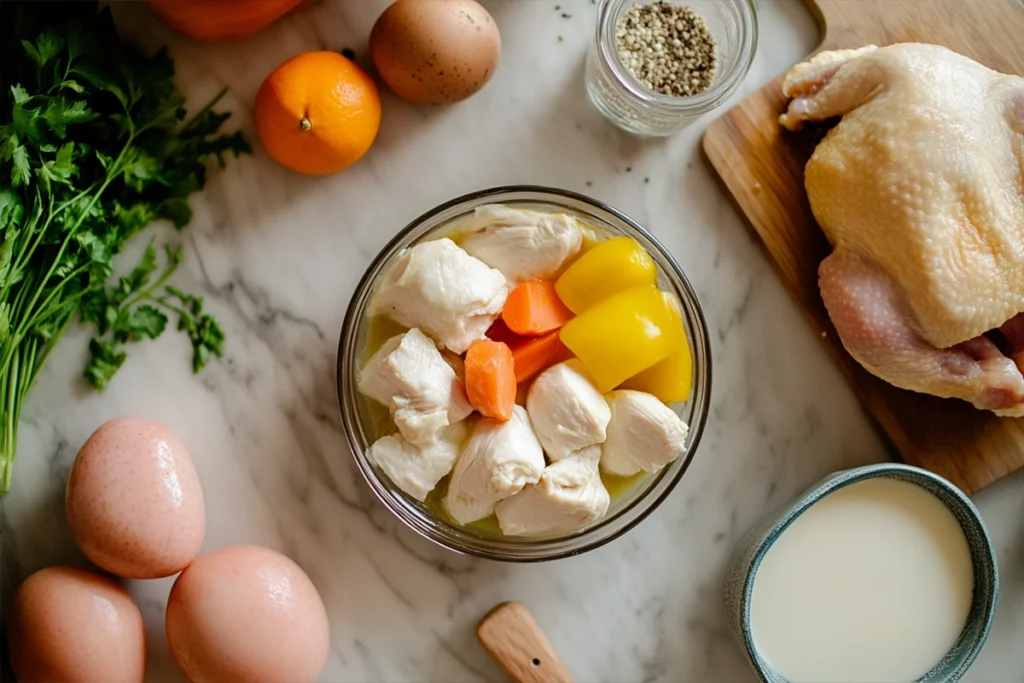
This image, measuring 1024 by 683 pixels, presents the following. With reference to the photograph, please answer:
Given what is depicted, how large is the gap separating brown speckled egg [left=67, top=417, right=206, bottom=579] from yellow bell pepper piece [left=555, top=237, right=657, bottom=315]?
0.60m

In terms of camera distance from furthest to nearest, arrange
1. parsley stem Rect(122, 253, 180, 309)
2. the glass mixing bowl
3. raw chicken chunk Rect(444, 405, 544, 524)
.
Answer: parsley stem Rect(122, 253, 180, 309) < the glass mixing bowl < raw chicken chunk Rect(444, 405, 544, 524)

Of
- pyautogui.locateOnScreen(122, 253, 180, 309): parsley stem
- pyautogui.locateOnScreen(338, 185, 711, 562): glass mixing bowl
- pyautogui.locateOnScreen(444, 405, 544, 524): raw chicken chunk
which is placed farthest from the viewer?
pyautogui.locateOnScreen(122, 253, 180, 309): parsley stem

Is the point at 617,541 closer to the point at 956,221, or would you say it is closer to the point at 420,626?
the point at 420,626

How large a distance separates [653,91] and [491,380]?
1.68ft

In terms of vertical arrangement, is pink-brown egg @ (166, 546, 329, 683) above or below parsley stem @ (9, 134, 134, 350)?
below

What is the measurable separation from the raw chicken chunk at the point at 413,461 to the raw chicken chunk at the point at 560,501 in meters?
0.10

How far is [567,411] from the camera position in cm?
106

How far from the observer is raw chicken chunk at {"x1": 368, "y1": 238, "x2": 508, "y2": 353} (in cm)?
104

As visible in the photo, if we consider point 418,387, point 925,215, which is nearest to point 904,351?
point 925,215

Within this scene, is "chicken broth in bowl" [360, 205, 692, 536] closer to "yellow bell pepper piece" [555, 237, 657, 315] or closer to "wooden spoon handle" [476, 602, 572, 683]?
"yellow bell pepper piece" [555, 237, 657, 315]

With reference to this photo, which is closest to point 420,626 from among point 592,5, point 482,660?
point 482,660

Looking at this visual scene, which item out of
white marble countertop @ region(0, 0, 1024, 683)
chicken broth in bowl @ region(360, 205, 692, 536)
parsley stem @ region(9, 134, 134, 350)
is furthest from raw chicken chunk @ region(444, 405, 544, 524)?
parsley stem @ region(9, 134, 134, 350)

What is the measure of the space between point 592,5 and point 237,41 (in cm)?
57

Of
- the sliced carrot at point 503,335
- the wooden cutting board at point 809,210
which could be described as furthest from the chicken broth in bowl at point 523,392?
the wooden cutting board at point 809,210
